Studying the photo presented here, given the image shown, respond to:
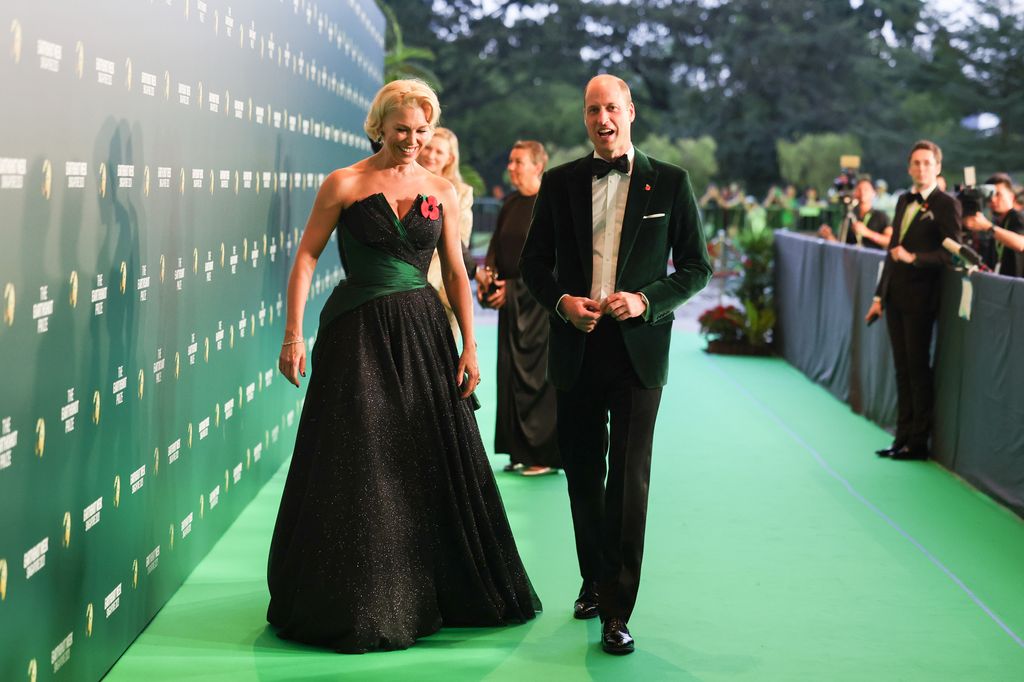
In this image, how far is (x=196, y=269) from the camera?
612cm

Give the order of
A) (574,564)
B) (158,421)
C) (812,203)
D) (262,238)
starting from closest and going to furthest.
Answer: (158,421), (574,564), (262,238), (812,203)

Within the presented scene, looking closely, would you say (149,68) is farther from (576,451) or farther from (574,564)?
(574,564)

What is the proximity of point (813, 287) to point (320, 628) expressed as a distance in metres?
9.66

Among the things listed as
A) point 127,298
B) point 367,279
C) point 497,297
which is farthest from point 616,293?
point 497,297

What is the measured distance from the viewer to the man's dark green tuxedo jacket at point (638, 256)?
205 inches

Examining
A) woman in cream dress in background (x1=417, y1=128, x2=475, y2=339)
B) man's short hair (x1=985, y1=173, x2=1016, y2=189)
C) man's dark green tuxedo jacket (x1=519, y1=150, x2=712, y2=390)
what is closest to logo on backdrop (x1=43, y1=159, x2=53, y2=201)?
man's dark green tuxedo jacket (x1=519, y1=150, x2=712, y2=390)

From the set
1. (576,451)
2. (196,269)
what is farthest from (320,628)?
(196,269)

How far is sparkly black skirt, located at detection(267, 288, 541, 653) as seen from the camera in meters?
5.29

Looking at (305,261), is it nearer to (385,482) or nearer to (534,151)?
(385,482)

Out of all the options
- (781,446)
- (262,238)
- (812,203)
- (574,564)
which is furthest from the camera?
(812,203)

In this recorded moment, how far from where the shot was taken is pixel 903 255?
9562 mm

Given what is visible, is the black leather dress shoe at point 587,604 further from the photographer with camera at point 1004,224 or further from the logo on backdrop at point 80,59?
the photographer with camera at point 1004,224

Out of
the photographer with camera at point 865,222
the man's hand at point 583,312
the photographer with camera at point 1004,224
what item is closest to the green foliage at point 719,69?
the photographer with camera at point 865,222

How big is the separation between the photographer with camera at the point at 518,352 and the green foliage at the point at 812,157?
4232cm
